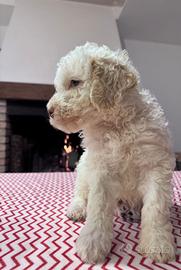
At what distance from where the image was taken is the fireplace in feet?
9.95

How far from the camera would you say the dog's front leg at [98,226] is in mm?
626

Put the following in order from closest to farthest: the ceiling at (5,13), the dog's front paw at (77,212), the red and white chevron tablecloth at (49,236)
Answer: the red and white chevron tablecloth at (49,236), the dog's front paw at (77,212), the ceiling at (5,13)

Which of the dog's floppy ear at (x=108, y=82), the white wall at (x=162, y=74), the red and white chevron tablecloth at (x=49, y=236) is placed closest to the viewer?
the red and white chevron tablecloth at (x=49, y=236)

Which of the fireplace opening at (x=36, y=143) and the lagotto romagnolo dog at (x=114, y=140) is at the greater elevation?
Answer: the fireplace opening at (x=36, y=143)

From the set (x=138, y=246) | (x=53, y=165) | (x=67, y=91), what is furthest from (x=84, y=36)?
(x=138, y=246)

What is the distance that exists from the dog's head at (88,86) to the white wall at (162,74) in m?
3.19

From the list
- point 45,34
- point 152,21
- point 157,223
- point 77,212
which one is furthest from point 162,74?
point 157,223

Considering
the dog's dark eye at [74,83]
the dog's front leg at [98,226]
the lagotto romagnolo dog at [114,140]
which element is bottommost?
the dog's front leg at [98,226]

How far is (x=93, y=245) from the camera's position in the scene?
2.08 ft

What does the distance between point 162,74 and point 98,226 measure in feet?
11.9

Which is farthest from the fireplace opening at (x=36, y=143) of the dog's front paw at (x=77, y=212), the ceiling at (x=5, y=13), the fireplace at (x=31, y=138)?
the dog's front paw at (x=77, y=212)

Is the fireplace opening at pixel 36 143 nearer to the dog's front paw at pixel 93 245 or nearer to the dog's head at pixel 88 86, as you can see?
the dog's head at pixel 88 86

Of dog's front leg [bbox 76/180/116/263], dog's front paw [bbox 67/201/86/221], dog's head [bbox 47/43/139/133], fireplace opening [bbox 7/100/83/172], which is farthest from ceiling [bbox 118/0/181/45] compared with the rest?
dog's front leg [bbox 76/180/116/263]

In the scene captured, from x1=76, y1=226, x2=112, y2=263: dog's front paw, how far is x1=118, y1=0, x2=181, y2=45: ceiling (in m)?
2.94
